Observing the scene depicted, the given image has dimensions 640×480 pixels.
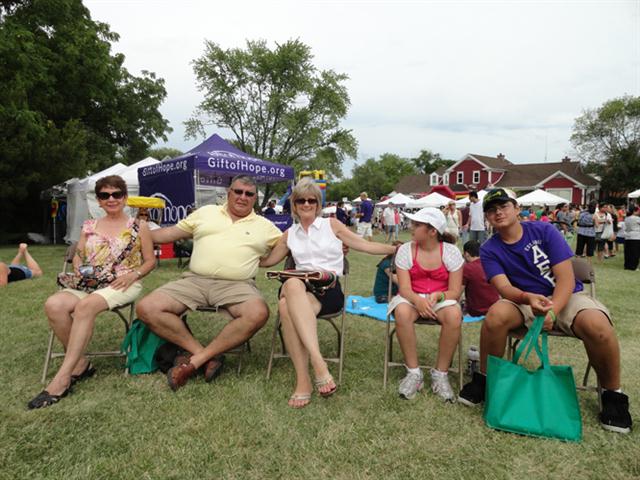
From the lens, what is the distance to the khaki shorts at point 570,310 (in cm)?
260

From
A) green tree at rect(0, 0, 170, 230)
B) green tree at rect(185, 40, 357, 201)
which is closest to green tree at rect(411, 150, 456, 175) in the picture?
green tree at rect(185, 40, 357, 201)

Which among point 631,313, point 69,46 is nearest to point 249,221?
point 631,313

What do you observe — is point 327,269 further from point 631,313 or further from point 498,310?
point 631,313

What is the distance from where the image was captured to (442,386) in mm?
2898

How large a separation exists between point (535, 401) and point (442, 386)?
641mm

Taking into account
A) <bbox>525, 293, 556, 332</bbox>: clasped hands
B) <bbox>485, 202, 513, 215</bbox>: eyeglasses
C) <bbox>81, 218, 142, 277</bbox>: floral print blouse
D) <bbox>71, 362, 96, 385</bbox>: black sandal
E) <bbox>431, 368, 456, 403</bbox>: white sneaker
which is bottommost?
<bbox>71, 362, 96, 385</bbox>: black sandal

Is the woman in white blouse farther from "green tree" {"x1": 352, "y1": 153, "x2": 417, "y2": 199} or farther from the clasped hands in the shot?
"green tree" {"x1": 352, "y1": 153, "x2": 417, "y2": 199}

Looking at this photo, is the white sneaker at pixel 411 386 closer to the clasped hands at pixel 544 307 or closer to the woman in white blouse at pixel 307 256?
the woman in white blouse at pixel 307 256

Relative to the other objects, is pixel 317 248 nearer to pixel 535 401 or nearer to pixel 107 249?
pixel 107 249

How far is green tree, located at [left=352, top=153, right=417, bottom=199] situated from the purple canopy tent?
63.8 m

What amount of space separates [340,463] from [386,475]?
24cm

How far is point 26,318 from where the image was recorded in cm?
470

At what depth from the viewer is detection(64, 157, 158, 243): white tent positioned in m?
13.1

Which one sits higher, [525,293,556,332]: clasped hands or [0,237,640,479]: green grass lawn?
[525,293,556,332]: clasped hands
